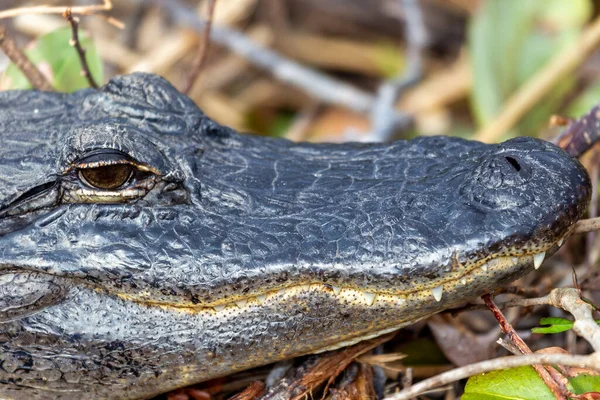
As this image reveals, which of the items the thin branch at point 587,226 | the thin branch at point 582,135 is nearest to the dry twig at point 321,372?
the thin branch at point 587,226

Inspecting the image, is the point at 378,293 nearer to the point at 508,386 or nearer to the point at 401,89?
the point at 508,386

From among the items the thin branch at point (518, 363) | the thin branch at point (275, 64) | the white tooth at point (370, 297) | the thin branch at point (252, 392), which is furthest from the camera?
the thin branch at point (275, 64)

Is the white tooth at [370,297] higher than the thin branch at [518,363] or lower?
higher

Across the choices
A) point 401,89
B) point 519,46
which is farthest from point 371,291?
point 519,46

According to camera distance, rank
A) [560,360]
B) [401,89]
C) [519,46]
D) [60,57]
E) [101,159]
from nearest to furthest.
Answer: [560,360]
[101,159]
[60,57]
[519,46]
[401,89]

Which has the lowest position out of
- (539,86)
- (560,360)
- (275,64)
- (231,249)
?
(560,360)

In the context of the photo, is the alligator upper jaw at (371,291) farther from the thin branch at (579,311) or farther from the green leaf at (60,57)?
the green leaf at (60,57)
